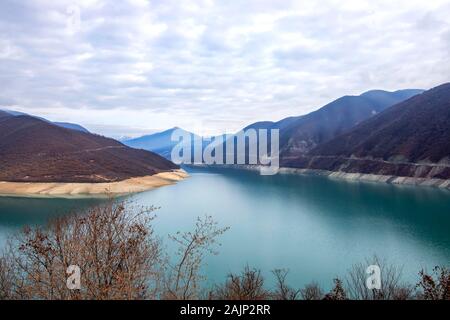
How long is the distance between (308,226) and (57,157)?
220 feet

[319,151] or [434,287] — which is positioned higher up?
[319,151]

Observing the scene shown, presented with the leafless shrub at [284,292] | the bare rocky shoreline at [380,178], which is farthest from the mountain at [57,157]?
the leafless shrub at [284,292]

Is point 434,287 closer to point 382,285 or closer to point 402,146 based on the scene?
point 382,285

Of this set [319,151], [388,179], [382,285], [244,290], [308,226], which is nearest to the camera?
[244,290]

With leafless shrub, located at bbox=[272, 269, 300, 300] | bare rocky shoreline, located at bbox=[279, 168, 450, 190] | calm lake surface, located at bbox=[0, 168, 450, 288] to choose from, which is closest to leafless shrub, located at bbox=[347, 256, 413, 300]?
calm lake surface, located at bbox=[0, 168, 450, 288]

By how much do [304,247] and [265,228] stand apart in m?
8.18

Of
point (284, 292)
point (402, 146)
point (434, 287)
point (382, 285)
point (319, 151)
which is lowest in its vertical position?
point (284, 292)

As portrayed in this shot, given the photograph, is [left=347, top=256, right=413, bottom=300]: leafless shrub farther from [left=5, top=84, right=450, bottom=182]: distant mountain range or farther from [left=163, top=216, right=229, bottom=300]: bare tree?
[left=5, top=84, right=450, bottom=182]: distant mountain range

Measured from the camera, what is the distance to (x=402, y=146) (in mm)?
97500

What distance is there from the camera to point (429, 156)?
8475 centimetres

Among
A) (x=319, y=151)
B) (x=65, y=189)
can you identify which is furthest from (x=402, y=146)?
(x=65, y=189)

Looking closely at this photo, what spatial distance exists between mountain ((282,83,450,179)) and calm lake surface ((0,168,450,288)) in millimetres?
19413

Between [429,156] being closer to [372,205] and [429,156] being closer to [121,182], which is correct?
[372,205]
